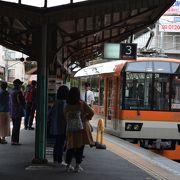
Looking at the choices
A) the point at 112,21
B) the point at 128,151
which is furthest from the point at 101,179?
the point at 128,151

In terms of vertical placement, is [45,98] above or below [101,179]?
above

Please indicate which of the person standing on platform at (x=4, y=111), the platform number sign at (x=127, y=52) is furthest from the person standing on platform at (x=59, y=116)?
the platform number sign at (x=127, y=52)

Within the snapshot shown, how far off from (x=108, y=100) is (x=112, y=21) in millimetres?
8052

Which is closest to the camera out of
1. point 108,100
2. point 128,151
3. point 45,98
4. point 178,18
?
point 45,98

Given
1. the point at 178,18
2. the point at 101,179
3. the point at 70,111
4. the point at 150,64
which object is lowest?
the point at 101,179

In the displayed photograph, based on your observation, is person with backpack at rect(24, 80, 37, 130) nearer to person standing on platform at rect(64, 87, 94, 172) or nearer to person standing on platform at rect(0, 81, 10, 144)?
person standing on platform at rect(0, 81, 10, 144)

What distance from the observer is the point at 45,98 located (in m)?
10.6

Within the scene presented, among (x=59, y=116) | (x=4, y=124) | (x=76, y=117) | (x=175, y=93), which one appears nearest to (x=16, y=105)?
(x=4, y=124)

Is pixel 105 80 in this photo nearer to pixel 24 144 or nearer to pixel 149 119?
pixel 149 119

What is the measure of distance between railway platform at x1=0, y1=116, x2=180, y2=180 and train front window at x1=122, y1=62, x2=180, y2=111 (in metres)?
2.08

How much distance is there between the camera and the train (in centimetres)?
1698

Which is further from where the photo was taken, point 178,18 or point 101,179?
point 178,18

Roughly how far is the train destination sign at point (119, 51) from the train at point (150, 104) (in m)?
0.92

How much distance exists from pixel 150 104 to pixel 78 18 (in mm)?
8209
